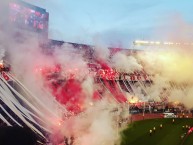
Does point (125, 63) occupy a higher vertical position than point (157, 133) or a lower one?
higher

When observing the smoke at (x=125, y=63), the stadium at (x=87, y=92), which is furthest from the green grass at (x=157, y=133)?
the smoke at (x=125, y=63)

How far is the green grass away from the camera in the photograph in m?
25.5

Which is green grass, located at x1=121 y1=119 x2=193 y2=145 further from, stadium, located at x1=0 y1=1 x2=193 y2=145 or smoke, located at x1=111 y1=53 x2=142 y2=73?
smoke, located at x1=111 y1=53 x2=142 y2=73

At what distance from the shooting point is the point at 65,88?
29.4 m

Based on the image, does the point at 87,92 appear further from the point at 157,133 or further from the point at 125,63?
the point at 125,63

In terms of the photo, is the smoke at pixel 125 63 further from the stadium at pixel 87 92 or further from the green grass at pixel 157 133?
the green grass at pixel 157 133

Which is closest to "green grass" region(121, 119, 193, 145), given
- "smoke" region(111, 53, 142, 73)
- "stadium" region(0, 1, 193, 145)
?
"stadium" region(0, 1, 193, 145)

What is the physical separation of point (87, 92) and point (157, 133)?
6198mm

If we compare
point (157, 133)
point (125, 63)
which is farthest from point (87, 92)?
point (125, 63)

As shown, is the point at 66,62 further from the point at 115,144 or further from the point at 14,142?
the point at 14,142

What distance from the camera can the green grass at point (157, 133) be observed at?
25.5 m

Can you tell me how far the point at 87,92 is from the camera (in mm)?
28781

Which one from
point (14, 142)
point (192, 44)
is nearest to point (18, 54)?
point (14, 142)

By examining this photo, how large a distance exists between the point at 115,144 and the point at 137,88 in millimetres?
23317
